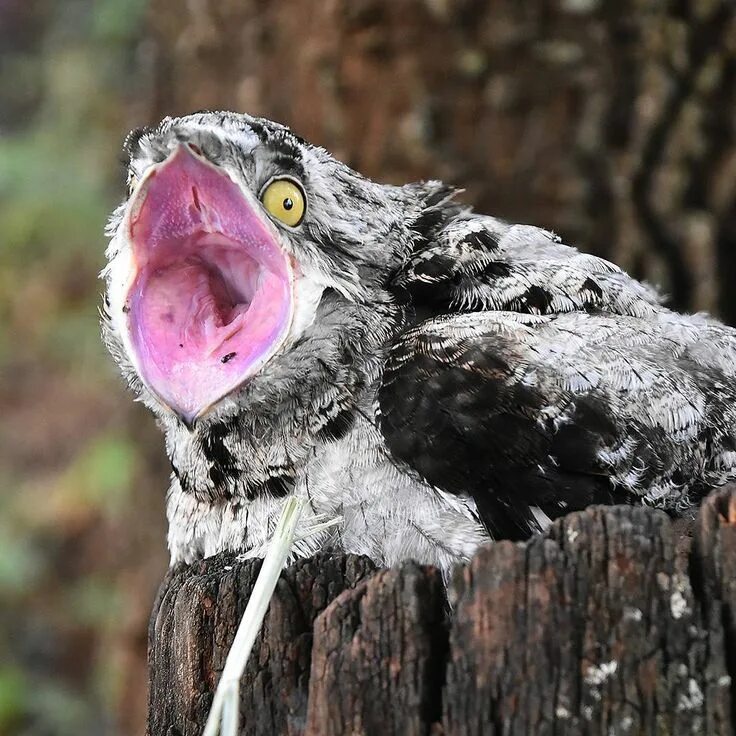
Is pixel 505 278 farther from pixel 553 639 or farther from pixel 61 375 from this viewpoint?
pixel 61 375

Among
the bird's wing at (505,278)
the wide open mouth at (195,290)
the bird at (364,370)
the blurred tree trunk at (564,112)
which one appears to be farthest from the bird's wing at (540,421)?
the blurred tree trunk at (564,112)

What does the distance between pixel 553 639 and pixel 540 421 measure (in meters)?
0.74

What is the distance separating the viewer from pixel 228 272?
2.71 meters

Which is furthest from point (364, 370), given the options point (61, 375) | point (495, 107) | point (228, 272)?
point (61, 375)

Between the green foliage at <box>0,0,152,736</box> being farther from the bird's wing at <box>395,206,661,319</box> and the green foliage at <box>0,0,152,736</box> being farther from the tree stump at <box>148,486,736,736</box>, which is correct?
the tree stump at <box>148,486,736,736</box>

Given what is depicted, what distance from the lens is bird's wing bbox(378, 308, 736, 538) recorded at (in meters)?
2.30

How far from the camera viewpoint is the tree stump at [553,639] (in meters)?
1.64

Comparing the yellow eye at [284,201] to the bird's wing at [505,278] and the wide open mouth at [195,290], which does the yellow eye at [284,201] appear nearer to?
the wide open mouth at [195,290]

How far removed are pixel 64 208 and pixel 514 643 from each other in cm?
685

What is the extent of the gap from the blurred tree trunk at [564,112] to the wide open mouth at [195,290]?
192 centimetres

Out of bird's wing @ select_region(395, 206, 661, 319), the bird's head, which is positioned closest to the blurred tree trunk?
bird's wing @ select_region(395, 206, 661, 319)

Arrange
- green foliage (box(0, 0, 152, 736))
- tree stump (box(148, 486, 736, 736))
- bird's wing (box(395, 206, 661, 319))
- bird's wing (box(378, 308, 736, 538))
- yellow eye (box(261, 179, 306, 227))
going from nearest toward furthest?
tree stump (box(148, 486, 736, 736))
bird's wing (box(378, 308, 736, 538))
yellow eye (box(261, 179, 306, 227))
bird's wing (box(395, 206, 661, 319))
green foliage (box(0, 0, 152, 736))

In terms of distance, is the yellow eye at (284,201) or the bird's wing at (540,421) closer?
the bird's wing at (540,421)

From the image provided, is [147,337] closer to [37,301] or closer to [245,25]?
[245,25]
